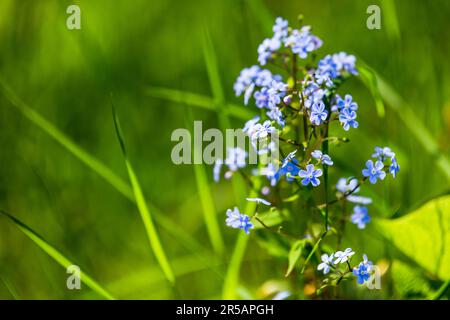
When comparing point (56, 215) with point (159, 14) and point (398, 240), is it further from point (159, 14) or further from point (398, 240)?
point (159, 14)

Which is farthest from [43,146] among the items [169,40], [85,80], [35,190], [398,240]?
[398,240]

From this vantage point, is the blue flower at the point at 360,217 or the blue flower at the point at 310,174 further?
the blue flower at the point at 360,217

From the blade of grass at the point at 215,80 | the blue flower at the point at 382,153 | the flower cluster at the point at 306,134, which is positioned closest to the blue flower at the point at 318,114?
the flower cluster at the point at 306,134

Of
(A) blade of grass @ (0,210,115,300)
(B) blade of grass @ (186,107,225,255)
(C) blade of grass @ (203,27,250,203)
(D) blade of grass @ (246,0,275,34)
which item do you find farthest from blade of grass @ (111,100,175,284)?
(D) blade of grass @ (246,0,275,34)

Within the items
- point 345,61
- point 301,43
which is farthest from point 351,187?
point 301,43

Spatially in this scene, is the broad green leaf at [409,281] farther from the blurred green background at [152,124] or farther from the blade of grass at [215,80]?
the blade of grass at [215,80]
